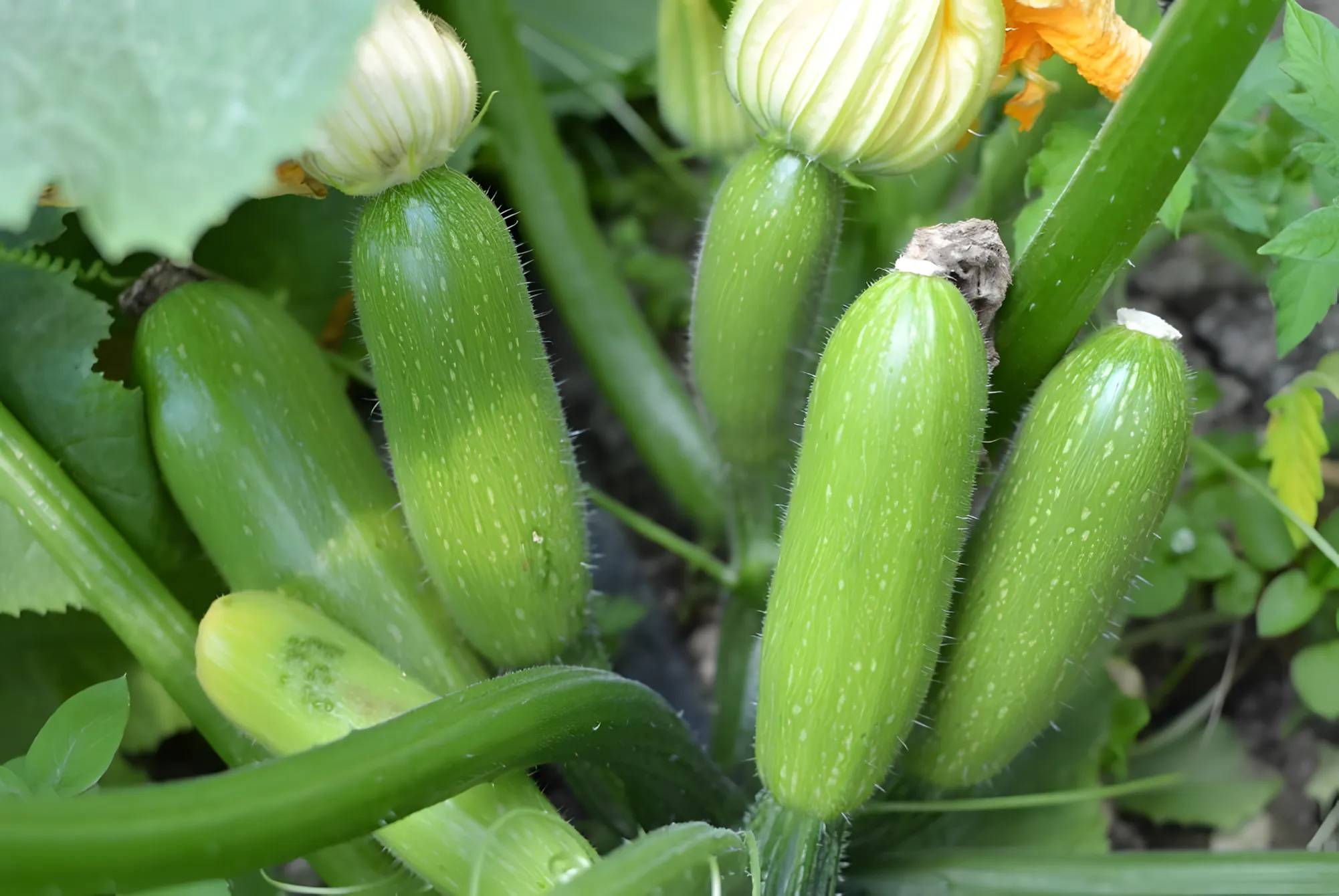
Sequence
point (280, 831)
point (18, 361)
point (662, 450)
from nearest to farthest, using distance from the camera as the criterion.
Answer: point (280, 831), point (18, 361), point (662, 450)

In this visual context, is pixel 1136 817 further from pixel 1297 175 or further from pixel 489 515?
pixel 489 515

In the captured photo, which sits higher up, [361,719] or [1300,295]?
[361,719]

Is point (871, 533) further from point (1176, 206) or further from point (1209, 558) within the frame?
point (1209, 558)

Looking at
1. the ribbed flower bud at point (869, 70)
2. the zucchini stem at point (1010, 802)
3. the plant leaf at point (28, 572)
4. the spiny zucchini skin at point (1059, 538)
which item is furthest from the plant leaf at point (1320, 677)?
the plant leaf at point (28, 572)

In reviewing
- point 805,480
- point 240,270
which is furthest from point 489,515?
point 240,270

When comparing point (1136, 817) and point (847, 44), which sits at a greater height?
point (847, 44)

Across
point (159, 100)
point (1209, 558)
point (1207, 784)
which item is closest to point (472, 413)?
point (159, 100)
